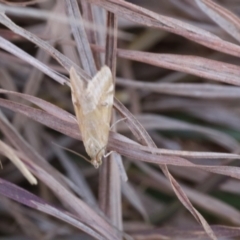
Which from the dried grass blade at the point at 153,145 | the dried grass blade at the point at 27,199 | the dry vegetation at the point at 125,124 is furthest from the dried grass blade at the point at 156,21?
the dried grass blade at the point at 27,199

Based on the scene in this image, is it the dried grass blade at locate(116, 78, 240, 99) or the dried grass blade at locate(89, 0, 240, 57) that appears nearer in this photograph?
the dried grass blade at locate(89, 0, 240, 57)

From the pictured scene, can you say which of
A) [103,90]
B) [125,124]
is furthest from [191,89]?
[103,90]

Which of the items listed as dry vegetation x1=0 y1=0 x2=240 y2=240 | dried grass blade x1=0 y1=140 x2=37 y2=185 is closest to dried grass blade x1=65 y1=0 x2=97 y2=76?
→ dry vegetation x1=0 y1=0 x2=240 y2=240

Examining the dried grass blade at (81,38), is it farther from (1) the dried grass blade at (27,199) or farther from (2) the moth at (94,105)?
(1) the dried grass blade at (27,199)

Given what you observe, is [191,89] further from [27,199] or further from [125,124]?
[27,199]

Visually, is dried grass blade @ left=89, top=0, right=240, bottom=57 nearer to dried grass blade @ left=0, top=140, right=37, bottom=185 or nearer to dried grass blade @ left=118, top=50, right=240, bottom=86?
dried grass blade @ left=118, top=50, right=240, bottom=86

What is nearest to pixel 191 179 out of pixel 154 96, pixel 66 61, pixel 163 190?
pixel 163 190

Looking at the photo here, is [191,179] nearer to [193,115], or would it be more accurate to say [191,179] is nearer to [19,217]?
[193,115]
